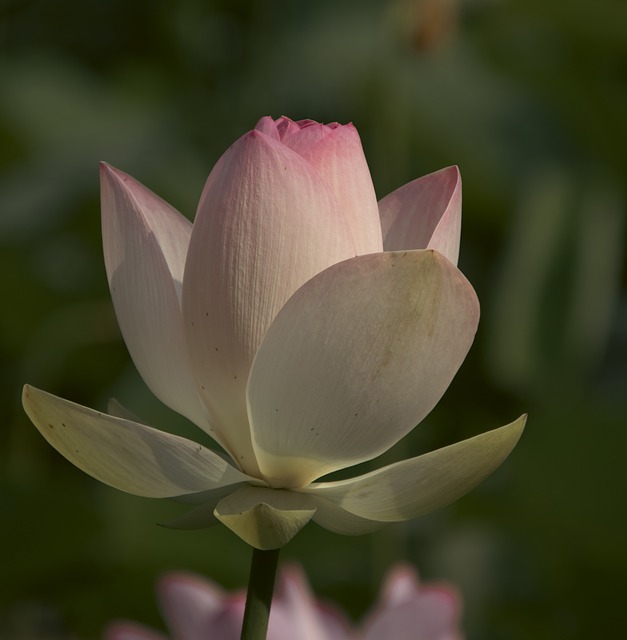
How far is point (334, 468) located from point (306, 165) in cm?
9

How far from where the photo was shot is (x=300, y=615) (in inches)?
18.1

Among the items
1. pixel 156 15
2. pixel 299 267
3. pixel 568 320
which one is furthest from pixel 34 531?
pixel 299 267

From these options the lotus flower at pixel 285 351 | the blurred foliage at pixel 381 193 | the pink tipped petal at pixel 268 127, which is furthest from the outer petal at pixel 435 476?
the blurred foliage at pixel 381 193

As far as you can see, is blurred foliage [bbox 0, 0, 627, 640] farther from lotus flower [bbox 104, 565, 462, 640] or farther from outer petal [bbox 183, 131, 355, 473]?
outer petal [bbox 183, 131, 355, 473]

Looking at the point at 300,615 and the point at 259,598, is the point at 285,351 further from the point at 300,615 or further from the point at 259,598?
the point at 300,615

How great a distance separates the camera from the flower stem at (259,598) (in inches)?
10.4

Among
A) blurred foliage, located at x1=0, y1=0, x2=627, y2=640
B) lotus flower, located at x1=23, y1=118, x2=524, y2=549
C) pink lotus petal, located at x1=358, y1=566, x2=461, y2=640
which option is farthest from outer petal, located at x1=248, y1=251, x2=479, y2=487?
blurred foliage, located at x1=0, y1=0, x2=627, y2=640

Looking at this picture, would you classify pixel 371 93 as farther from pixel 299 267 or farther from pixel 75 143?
pixel 299 267

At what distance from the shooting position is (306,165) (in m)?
0.30

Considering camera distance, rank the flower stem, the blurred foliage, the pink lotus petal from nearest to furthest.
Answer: the flower stem → the pink lotus petal → the blurred foliage

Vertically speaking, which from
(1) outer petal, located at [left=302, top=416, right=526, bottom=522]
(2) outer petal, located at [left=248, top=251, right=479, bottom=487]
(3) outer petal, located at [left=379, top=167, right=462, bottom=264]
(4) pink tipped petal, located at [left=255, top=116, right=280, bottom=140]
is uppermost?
(4) pink tipped petal, located at [left=255, top=116, right=280, bottom=140]

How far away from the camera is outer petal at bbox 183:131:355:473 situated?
0.99 feet

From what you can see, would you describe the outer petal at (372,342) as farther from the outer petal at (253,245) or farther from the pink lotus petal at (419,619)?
the pink lotus petal at (419,619)

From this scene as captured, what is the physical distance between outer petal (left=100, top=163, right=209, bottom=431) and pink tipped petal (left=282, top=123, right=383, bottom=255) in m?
0.05
